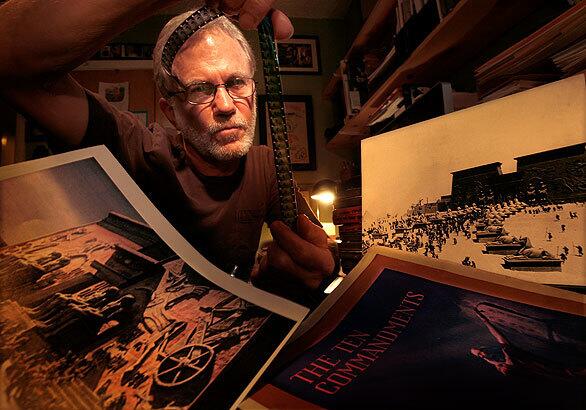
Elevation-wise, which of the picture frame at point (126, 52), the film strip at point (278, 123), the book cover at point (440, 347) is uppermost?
the picture frame at point (126, 52)

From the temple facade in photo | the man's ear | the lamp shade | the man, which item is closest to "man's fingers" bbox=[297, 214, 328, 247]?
the man

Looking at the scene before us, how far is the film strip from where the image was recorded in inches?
17.0

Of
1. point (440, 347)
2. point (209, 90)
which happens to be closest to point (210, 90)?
point (209, 90)

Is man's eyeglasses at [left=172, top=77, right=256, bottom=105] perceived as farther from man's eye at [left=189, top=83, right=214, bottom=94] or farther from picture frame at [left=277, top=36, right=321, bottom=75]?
picture frame at [left=277, top=36, right=321, bottom=75]

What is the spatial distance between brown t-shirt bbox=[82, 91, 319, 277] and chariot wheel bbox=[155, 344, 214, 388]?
687mm

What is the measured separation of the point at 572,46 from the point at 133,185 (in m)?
0.84

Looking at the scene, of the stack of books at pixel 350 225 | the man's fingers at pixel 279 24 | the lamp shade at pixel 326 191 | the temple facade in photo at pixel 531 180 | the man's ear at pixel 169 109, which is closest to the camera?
the temple facade in photo at pixel 531 180

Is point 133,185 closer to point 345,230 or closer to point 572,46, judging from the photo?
point 345,230

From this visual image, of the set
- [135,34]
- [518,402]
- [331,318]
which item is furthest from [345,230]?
[135,34]

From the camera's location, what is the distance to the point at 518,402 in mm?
197

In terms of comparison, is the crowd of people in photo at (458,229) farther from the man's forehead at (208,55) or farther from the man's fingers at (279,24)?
the man's forehead at (208,55)

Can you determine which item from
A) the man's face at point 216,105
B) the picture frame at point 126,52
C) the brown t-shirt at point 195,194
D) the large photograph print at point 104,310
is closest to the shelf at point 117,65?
the picture frame at point 126,52

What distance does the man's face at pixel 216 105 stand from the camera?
0.89 metres

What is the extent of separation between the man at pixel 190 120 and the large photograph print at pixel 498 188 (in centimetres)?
18
